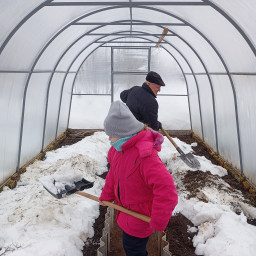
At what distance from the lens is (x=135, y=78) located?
10.7 meters

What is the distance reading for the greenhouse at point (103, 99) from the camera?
14.0ft

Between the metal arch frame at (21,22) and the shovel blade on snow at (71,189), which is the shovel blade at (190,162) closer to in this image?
the shovel blade on snow at (71,189)

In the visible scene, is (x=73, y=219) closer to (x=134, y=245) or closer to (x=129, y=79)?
(x=134, y=245)

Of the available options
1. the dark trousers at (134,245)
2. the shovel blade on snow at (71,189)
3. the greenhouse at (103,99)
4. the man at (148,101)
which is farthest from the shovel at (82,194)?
the man at (148,101)

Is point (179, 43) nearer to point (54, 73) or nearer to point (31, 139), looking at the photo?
point (54, 73)

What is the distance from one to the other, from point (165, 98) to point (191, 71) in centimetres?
146

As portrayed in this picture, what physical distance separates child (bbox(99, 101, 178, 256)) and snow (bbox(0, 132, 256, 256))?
95 centimetres

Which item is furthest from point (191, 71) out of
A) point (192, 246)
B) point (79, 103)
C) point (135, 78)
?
point (192, 246)

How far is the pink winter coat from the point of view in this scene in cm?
231

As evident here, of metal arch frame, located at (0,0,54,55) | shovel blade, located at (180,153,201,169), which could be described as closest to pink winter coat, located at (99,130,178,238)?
metal arch frame, located at (0,0,54,55)

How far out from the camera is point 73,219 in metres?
4.45

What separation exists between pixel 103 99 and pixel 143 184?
8.29 m

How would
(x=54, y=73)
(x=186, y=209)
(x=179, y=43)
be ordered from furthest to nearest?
(x=179, y=43)
(x=54, y=73)
(x=186, y=209)

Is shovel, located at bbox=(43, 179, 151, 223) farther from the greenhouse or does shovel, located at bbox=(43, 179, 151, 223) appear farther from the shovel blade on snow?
the greenhouse
